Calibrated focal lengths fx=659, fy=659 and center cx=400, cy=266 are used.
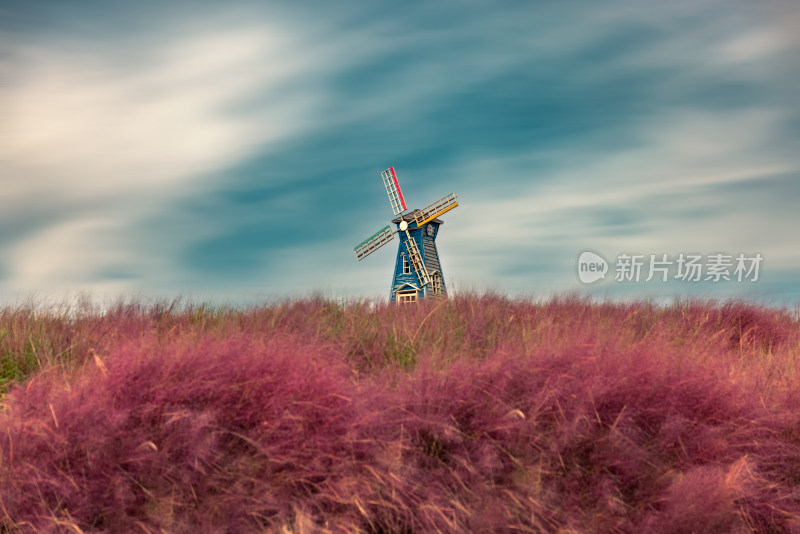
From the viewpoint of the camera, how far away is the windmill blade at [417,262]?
23797mm

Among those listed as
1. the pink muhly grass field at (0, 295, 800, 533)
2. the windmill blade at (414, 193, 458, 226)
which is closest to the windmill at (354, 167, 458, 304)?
the windmill blade at (414, 193, 458, 226)

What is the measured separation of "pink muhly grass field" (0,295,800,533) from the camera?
15.0 feet

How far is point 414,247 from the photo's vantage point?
24.6 m

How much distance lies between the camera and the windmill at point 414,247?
2394cm

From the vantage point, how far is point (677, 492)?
15.7 ft

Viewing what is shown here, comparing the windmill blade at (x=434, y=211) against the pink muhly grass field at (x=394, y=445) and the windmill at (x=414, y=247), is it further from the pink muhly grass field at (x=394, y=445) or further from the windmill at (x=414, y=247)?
the pink muhly grass field at (x=394, y=445)

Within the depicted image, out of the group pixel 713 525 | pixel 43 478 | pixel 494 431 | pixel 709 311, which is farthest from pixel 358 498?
pixel 709 311

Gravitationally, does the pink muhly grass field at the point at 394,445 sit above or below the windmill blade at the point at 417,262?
below

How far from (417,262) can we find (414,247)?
72cm

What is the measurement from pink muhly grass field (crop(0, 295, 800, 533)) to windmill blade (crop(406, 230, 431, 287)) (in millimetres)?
17824

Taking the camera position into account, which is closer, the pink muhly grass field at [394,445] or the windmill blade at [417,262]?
the pink muhly grass field at [394,445]

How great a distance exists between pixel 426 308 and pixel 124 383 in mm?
3890

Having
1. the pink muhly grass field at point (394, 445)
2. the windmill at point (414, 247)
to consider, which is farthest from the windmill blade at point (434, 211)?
the pink muhly grass field at point (394, 445)

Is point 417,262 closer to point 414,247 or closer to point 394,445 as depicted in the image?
point 414,247
